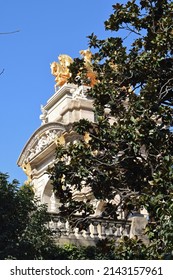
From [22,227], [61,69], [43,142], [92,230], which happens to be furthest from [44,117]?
[22,227]

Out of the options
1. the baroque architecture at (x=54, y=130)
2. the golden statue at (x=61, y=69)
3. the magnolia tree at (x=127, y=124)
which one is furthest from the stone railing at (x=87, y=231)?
the golden statue at (x=61, y=69)

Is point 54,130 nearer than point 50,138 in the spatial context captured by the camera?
No

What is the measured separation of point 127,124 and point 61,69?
2202cm

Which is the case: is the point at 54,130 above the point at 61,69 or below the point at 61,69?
below

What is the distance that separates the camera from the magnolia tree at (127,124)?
9.82m

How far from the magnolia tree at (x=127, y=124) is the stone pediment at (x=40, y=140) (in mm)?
14301

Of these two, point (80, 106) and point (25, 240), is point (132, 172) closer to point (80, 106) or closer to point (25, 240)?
point (25, 240)

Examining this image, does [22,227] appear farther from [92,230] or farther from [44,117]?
[44,117]

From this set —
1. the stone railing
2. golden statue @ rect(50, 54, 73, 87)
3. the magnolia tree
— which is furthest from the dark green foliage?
golden statue @ rect(50, 54, 73, 87)

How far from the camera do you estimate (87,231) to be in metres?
16.1

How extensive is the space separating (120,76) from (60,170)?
253 cm

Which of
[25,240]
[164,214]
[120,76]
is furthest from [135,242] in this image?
[25,240]

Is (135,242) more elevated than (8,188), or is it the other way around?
(8,188)
